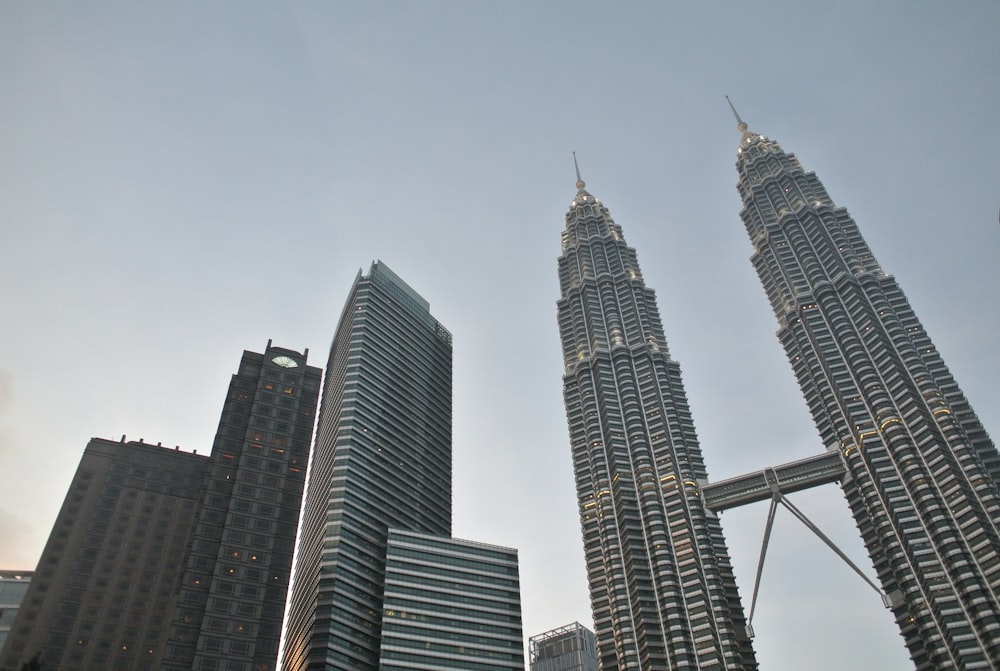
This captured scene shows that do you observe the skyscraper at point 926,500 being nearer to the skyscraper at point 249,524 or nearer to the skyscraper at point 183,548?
the skyscraper at point 249,524

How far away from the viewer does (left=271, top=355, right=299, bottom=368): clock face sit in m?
176

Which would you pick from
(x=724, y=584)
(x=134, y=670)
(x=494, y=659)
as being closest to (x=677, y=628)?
(x=724, y=584)

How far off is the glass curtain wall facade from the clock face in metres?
47.1

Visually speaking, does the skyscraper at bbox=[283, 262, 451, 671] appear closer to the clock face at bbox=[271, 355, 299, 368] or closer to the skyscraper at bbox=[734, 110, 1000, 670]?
the clock face at bbox=[271, 355, 299, 368]

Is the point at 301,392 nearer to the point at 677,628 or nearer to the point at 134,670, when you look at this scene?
the point at 134,670

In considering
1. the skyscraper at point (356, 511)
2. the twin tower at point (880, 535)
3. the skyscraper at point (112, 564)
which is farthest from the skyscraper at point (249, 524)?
the twin tower at point (880, 535)

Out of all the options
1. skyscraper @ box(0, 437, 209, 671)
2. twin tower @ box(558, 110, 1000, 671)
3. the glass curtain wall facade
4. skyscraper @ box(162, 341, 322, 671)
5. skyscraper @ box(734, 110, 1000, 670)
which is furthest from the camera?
twin tower @ box(558, 110, 1000, 671)

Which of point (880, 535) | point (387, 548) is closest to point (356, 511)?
point (387, 548)

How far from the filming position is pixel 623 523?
198 m

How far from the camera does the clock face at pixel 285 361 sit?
176 metres

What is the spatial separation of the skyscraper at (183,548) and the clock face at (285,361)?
349 millimetres

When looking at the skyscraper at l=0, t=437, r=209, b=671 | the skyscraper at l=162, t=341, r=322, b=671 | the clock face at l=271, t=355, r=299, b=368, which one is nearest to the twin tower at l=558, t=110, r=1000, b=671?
the skyscraper at l=162, t=341, r=322, b=671

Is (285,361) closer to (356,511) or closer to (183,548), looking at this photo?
(356,511)

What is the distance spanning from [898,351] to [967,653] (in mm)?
78954
